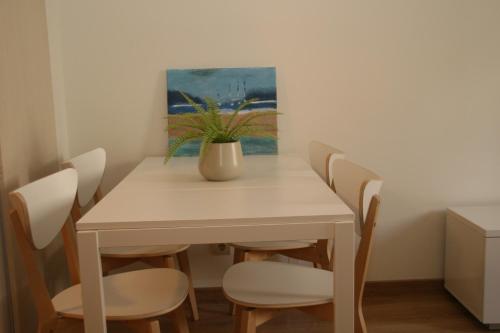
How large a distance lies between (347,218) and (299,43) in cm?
143

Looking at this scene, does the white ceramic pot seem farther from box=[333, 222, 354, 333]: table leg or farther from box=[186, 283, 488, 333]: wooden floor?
box=[186, 283, 488, 333]: wooden floor

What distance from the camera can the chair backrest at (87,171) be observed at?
7.34 feet

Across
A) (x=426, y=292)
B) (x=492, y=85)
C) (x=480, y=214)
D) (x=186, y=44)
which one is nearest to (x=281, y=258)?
(x=426, y=292)

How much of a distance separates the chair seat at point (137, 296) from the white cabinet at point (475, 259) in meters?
1.36

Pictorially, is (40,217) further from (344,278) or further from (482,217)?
Result: (482,217)

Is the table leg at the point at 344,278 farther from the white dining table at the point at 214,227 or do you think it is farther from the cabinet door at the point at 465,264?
the cabinet door at the point at 465,264

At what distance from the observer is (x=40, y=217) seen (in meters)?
1.69

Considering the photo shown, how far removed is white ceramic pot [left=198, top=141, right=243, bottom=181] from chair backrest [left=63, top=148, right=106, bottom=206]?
0.54 m

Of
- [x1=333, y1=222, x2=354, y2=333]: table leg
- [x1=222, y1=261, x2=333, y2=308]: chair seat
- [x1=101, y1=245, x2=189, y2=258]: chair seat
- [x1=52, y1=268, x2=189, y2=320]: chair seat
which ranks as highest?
[x1=333, y1=222, x2=354, y2=333]: table leg

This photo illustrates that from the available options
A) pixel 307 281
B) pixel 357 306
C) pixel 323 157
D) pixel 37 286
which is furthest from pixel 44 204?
pixel 323 157

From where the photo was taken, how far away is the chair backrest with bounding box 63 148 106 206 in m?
2.24

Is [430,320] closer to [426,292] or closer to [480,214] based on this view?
[426,292]

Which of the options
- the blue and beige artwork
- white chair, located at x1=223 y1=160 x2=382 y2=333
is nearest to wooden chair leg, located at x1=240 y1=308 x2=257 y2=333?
white chair, located at x1=223 y1=160 x2=382 y2=333

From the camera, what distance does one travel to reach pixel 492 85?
2.80m
